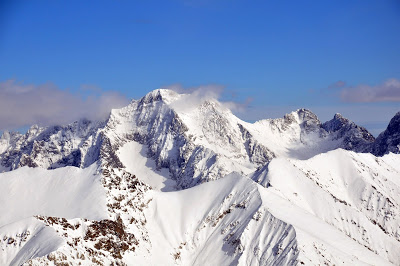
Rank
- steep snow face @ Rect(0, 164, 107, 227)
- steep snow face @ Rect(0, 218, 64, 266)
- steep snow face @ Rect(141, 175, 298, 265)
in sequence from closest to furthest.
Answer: steep snow face @ Rect(0, 218, 64, 266) < steep snow face @ Rect(141, 175, 298, 265) < steep snow face @ Rect(0, 164, 107, 227)

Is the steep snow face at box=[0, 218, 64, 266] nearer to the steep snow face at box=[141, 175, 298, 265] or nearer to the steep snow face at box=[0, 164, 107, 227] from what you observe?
the steep snow face at box=[0, 164, 107, 227]

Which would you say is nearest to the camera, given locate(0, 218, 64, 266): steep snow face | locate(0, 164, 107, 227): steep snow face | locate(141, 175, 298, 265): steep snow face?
locate(0, 218, 64, 266): steep snow face

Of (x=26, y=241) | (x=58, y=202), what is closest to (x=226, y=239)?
(x=58, y=202)

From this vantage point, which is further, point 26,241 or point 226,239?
point 226,239

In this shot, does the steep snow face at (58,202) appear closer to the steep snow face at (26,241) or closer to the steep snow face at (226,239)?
the steep snow face at (226,239)

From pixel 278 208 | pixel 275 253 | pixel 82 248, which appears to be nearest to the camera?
pixel 82 248

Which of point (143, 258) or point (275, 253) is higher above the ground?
point (275, 253)

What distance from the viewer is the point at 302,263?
162125 millimetres

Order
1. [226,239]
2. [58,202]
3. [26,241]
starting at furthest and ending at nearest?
[58,202]
[226,239]
[26,241]

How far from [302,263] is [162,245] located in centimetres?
4878

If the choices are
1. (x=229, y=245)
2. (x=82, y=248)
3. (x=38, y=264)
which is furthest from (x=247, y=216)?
(x=38, y=264)

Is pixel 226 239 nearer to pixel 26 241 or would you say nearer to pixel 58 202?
pixel 58 202

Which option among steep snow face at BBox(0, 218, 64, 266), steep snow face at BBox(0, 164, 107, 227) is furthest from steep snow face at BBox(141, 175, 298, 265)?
steep snow face at BBox(0, 218, 64, 266)

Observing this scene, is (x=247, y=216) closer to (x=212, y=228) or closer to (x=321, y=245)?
(x=212, y=228)
